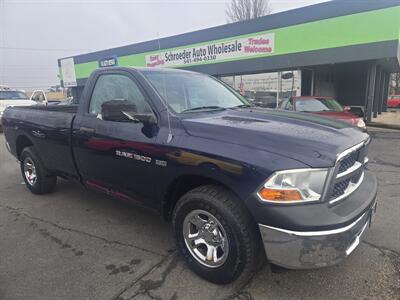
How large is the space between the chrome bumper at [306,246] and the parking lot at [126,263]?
1.62ft

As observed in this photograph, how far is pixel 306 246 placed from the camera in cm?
222

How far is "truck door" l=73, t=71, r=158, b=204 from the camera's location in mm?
3088

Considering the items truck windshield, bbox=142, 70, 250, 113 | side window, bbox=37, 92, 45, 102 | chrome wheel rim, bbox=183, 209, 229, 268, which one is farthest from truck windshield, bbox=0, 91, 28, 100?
chrome wheel rim, bbox=183, 209, 229, 268

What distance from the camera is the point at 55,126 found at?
4277 millimetres

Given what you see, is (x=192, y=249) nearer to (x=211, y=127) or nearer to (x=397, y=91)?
(x=211, y=127)

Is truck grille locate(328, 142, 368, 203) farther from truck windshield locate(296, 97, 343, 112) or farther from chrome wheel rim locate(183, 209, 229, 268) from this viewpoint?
truck windshield locate(296, 97, 343, 112)

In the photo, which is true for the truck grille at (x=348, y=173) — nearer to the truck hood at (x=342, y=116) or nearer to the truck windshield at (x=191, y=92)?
the truck windshield at (x=191, y=92)

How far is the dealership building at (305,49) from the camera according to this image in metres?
12.6

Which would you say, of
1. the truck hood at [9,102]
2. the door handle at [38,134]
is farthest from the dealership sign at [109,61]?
the door handle at [38,134]

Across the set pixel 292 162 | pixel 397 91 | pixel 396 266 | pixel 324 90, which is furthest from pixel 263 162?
pixel 397 91

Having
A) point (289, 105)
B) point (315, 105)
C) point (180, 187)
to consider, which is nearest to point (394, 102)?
point (315, 105)

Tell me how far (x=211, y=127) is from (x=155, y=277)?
55.1 inches

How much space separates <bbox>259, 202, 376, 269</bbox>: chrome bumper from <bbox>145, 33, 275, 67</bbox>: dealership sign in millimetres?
14263

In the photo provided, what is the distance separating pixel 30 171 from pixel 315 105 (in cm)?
745
